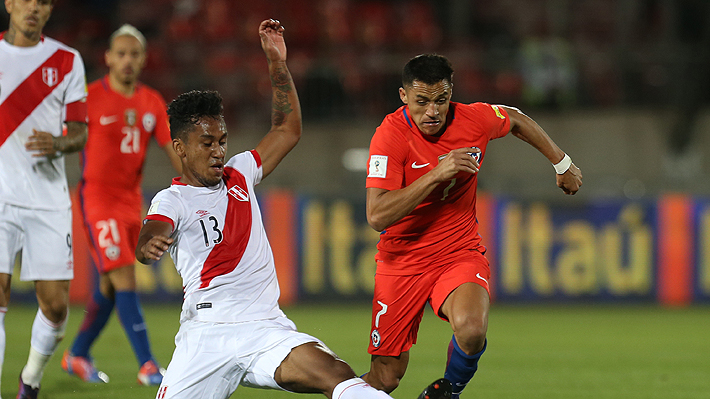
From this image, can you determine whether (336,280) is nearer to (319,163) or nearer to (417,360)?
(319,163)

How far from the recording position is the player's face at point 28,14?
521 cm

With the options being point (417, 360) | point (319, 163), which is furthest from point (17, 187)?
point (319, 163)

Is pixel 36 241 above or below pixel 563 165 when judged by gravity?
below

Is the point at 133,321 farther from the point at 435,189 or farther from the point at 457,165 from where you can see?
the point at 457,165

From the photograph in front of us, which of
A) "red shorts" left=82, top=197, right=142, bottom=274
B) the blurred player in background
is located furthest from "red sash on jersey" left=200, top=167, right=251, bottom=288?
"red shorts" left=82, top=197, right=142, bottom=274

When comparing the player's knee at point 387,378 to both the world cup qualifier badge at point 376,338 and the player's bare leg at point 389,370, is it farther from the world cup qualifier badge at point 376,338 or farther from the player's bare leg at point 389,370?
the world cup qualifier badge at point 376,338

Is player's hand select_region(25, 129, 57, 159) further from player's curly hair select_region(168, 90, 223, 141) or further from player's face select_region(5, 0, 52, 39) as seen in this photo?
player's curly hair select_region(168, 90, 223, 141)

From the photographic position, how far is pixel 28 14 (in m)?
5.22

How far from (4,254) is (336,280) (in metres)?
7.55

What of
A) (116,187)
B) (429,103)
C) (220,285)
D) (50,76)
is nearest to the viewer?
(220,285)

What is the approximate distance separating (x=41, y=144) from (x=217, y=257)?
5.31 feet

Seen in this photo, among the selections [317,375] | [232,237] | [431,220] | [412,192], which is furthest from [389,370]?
[232,237]

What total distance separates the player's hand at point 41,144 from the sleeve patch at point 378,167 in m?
1.94

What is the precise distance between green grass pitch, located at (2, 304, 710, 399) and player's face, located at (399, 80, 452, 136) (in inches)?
86.1
